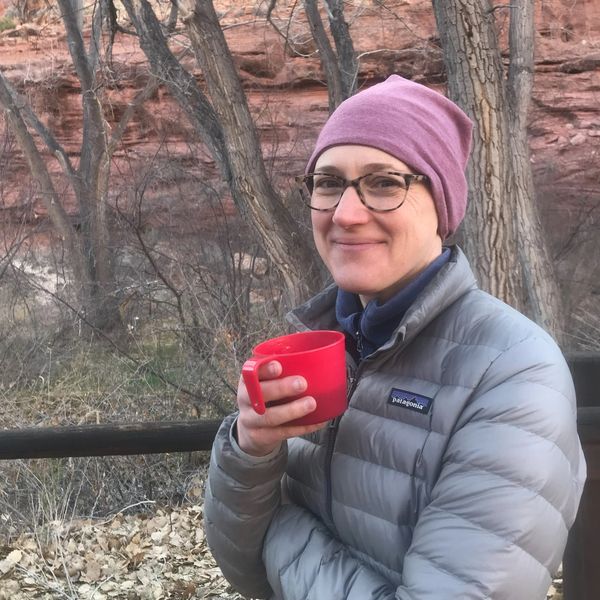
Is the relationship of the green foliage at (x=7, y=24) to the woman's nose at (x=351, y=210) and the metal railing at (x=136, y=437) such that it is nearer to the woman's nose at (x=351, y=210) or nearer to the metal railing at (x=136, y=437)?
the metal railing at (x=136, y=437)

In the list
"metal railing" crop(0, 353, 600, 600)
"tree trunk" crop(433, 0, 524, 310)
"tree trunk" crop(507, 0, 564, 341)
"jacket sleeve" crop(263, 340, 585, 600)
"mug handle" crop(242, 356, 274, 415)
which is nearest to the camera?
"jacket sleeve" crop(263, 340, 585, 600)

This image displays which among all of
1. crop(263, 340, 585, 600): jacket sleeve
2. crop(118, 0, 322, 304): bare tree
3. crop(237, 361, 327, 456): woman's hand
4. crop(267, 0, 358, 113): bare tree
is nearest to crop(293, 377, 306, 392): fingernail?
crop(237, 361, 327, 456): woman's hand

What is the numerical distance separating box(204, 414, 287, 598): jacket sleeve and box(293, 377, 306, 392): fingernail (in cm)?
16

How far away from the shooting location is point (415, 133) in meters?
1.34

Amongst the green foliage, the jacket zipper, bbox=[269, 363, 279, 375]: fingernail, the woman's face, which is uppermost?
the woman's face

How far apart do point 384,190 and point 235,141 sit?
5153 mm

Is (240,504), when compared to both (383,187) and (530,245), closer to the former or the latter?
(383,187)

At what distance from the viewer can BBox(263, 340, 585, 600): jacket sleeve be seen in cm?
110

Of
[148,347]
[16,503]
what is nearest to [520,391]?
[16,503]

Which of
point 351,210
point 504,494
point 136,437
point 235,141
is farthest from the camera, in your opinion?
point 235,141

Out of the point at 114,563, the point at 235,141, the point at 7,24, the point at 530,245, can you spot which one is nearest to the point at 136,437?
the point at 114,563

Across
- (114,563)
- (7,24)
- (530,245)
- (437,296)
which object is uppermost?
(437,296)

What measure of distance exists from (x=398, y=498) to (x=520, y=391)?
0.24 m

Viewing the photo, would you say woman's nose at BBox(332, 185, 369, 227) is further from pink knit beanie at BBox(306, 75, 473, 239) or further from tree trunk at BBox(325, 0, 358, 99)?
tree trunk at BBox(325, 0, 358, 99)
